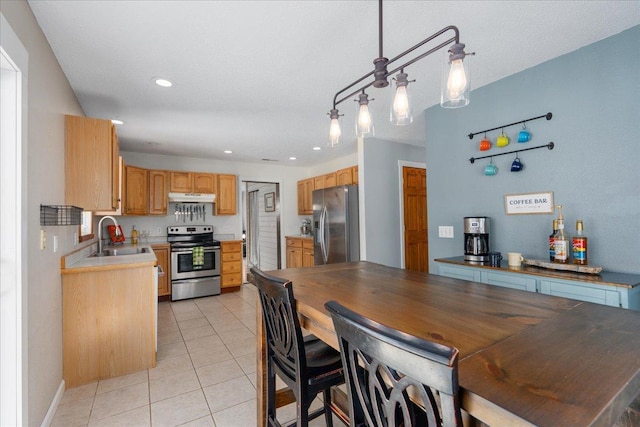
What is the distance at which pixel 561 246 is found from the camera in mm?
2119

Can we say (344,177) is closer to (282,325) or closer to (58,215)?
(58,215)

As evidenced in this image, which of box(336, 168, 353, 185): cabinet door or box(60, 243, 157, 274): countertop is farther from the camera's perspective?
box(336, 168, 353, 185): cabinet door

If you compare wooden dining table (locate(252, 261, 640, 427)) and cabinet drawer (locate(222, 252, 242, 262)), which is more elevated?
wooden dining table (locate(252, 261, 640, 427))

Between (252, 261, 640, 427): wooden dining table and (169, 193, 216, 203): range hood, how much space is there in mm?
4034

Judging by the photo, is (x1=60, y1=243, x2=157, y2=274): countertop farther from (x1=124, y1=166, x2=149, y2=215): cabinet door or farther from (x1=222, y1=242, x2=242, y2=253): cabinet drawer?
(x1=222, y1=242, x2=242, y2=253): cabinet drawer

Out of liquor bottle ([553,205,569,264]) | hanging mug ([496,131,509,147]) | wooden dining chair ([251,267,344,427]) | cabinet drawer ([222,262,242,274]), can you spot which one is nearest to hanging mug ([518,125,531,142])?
hanging mug ([496,131,509,147])

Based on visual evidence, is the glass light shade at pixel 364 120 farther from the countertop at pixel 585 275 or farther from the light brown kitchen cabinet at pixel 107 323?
the light brown kitchen cabinet at pixel 107 323

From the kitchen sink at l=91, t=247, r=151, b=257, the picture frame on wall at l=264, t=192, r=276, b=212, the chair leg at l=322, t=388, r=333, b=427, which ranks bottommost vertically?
the chair leg at l=322, t=388, r=333, b=427

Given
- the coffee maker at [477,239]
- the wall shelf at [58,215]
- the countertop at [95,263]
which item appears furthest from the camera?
the coffee maker at [477,239]

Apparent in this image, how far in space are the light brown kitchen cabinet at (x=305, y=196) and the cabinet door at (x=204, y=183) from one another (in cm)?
177

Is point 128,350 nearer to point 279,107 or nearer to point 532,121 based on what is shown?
point 279,107

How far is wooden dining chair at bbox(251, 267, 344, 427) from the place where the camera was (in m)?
1.21

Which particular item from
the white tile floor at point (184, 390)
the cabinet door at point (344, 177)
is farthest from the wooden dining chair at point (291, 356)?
the cabinet door at point (344, 177)

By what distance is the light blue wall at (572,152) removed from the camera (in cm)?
196
